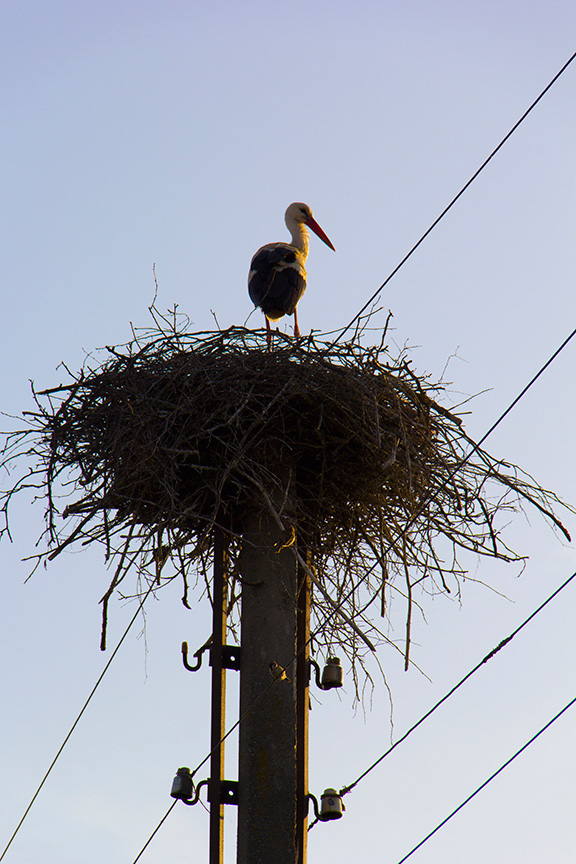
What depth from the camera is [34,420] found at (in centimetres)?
620

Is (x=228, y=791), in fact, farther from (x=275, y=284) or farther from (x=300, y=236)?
(x=300, y=236)

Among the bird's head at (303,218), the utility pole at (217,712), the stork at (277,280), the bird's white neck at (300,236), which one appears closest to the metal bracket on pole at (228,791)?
the utility pole at (217,712)

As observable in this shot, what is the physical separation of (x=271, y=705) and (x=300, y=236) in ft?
19.9

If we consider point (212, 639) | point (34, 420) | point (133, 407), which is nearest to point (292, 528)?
point (212, 639)

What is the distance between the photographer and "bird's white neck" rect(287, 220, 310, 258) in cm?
1006

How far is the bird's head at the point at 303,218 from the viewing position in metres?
10.5

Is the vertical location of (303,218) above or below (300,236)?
above

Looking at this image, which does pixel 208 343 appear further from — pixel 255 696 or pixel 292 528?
pixel 255 696

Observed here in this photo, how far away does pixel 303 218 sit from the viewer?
10.5 m

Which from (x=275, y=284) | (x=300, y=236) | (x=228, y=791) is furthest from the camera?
(x=300, y=236)

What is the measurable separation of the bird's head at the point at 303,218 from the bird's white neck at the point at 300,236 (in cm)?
2

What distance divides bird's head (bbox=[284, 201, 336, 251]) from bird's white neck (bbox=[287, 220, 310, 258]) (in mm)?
20

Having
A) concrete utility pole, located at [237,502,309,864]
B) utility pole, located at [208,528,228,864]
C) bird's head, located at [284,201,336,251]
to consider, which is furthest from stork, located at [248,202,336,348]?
utility pole, located at [208,528,228,864]

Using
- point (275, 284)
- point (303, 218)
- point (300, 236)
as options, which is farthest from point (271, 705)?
point (303, 218)
